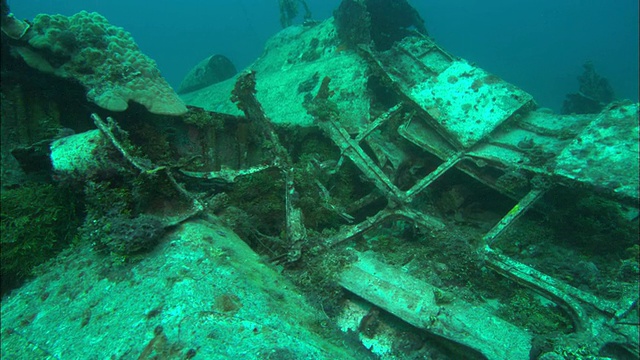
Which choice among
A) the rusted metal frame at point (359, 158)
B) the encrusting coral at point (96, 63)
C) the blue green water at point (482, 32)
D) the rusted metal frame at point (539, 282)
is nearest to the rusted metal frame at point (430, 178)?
the rusted metal frame at point (359, 158)

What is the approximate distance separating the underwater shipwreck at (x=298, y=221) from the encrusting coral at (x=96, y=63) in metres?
0.03

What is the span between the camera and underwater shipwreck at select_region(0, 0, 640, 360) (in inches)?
104

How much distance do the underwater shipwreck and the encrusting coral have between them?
3cm

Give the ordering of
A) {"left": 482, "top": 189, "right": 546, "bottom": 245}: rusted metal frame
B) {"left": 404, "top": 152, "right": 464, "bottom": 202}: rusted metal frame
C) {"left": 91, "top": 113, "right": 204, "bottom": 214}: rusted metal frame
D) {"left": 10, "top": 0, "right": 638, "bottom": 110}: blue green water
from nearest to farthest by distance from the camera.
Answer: {"left": 91, "top": 113, "right": 204, "bottom": 214}: rusted metal frame, {"left": 482, "top": 189, "right": 546, "bottom": 245}: rusted metal frame, {"left": 404, "top": 152, "right": 464, "bottom": 202}: rusted metal frame, {"left": 10, "top": 0, "right": 638, "bottom": 110}: blue green water

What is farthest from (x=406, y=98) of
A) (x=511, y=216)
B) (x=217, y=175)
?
(x=217, y=175)

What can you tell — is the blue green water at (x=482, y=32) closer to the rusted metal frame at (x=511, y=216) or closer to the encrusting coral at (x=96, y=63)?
the rusted metal frame at (x=511, y=216)

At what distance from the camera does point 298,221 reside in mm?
4012

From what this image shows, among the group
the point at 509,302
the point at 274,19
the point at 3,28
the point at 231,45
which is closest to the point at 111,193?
the point at 3,28

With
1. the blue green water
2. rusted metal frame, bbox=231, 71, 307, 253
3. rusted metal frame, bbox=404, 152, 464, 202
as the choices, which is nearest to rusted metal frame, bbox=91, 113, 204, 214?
rusted metal frame, bbox=231, 71, 307, 253

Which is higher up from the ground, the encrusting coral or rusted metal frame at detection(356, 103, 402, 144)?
rusted metal frame at detection(356, 103, 402, 144)

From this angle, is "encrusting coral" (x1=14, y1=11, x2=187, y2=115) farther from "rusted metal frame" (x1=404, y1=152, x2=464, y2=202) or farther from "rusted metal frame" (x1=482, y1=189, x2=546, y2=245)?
"rusted metal frame" (x1=482, y1=189, x2=546, y2=245)

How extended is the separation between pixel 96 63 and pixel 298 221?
385 centimetres

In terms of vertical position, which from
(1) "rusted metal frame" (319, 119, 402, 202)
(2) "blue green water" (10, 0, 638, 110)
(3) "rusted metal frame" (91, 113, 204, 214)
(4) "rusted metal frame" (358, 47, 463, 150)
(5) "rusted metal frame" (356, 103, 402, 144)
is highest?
(2) "blue green water" (10, 0, 638, 110)

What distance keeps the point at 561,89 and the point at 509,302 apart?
167 feet
